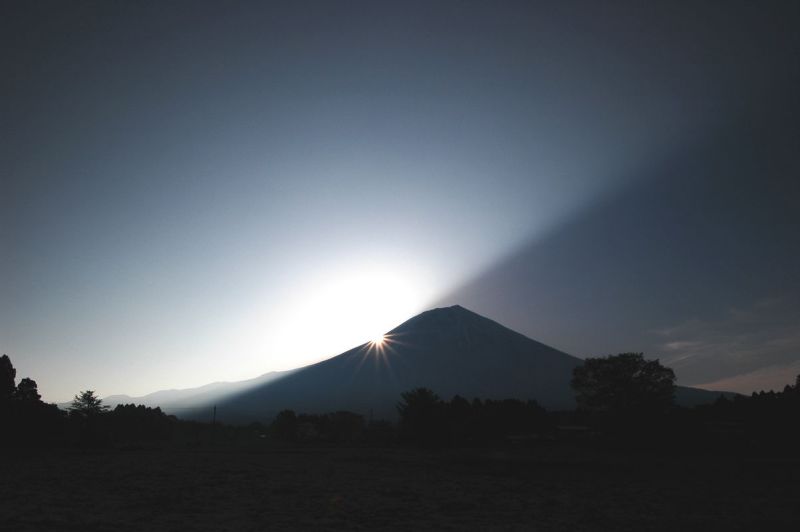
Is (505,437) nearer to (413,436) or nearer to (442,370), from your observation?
(413,436)

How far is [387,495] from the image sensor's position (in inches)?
669

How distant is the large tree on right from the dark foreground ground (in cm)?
1908

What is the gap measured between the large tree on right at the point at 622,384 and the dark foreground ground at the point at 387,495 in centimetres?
1908

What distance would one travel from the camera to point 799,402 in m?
38.9

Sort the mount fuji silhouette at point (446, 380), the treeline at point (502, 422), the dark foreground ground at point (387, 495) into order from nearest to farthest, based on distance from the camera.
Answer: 1. the dark foreground ground at point (387, 495)
2. the treeline at point (502, 422)
3. the mount fuji silhouette at point (446, 380)

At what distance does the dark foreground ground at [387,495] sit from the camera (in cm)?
1239

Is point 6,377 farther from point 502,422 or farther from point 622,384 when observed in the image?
point 622,384

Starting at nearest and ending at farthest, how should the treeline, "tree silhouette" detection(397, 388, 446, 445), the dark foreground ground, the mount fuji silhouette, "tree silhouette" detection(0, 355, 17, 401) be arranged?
1. the dark foreground ground
2. the treeline
3. "tree silhouette" detection(0, 355, 17, 401)
4. "tree silhouette" detection(397, 388, 446, 445)
5. the mount fuji silhouette

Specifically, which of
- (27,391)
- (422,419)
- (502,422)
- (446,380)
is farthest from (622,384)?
(446,380)

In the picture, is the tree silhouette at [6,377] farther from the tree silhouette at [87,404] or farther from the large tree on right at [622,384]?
the large tree on right at [622,384]

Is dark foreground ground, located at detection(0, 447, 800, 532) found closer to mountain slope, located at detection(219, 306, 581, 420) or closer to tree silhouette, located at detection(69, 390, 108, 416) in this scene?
tree silhouette, located at detection(69, 390, 108, 416)

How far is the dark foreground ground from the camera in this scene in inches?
488

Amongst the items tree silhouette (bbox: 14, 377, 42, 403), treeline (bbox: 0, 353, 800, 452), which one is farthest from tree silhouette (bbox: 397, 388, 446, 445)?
tree silhouette (bbox: 14, 377, 42, 403)

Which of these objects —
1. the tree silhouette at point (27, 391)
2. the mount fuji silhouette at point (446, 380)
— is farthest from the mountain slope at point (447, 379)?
the tree silhouette at point (27, 391)
